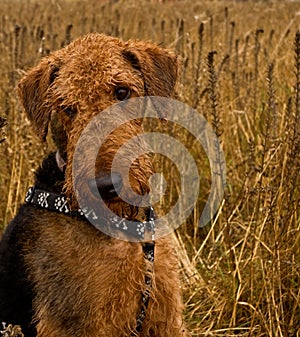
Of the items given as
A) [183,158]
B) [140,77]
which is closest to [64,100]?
[140,77]

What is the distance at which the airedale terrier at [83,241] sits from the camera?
2418mm

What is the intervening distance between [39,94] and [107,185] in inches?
33.9

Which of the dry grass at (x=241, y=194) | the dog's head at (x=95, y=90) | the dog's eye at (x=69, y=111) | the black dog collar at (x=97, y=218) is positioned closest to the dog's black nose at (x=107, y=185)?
the dog's head at (x=95, y=90)

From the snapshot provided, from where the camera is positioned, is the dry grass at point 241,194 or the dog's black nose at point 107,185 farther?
the dry grass at point 241,194

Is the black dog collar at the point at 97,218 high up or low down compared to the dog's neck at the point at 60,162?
down

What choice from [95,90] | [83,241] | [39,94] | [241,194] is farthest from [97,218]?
[241,194]

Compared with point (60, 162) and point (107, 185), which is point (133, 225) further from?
point (107, 185)

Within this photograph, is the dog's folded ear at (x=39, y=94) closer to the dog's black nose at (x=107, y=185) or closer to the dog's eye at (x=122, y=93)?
the dog's eye at (x=122, y=93)

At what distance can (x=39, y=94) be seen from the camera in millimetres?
2732

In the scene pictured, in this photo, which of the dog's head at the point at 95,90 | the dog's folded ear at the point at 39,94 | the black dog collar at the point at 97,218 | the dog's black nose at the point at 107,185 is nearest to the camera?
the dog's black nose at the point at 107,185

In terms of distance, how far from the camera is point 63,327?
2.46m

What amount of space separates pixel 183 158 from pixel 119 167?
216 centimetres

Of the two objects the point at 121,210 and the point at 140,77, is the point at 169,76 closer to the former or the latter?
the point at 140,77

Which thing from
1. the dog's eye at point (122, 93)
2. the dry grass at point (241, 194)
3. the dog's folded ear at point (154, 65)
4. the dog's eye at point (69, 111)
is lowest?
the dry grass at point (241, 194)
